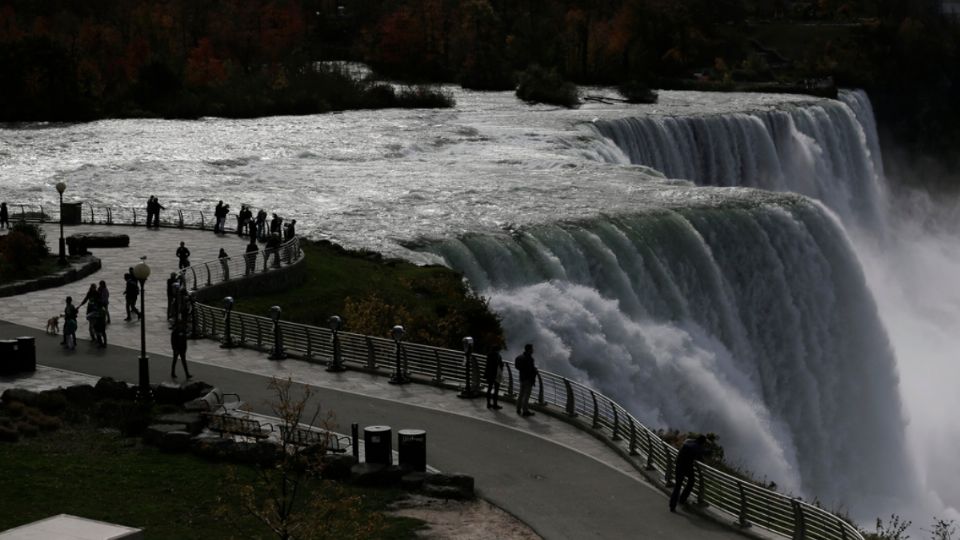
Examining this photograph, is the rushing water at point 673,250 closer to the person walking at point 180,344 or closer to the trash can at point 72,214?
the trash can at point 72,214

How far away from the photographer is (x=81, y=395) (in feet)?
89.6

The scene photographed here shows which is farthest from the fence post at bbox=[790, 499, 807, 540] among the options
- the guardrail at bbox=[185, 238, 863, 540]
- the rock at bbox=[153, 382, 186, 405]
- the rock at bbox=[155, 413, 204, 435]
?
the rock at bbox=[153, 382, 186, 405]

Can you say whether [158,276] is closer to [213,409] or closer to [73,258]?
[73,258]

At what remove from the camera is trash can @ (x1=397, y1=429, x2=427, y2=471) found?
2338cm

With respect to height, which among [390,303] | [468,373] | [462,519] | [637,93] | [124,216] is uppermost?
[637,93]

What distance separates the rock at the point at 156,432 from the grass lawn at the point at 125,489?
24 cm

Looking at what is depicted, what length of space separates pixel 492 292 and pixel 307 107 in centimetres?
5465

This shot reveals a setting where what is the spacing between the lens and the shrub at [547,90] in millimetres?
94812

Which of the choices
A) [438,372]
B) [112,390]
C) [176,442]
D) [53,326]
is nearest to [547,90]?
Result: [53,326]

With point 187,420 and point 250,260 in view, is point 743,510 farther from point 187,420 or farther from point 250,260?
point 250,260

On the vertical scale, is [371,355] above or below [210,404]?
below

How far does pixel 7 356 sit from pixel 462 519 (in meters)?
12.1

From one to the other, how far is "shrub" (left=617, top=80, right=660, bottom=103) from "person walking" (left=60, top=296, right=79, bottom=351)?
6723cm

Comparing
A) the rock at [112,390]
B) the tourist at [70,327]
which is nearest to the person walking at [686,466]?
the rock at [112,390]
